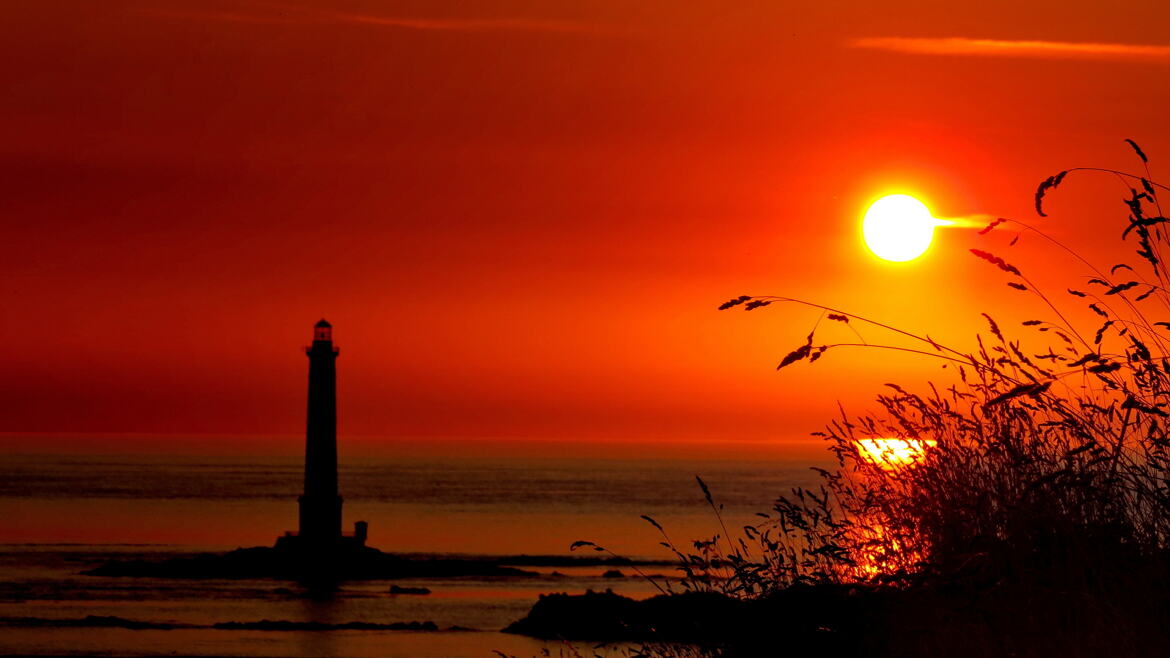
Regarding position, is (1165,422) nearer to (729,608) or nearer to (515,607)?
(729,608)

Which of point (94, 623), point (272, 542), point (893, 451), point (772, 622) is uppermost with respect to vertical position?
point (893, 451)

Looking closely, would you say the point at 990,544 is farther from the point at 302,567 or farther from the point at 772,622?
the point at 302,567

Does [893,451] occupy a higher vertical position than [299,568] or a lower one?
higher

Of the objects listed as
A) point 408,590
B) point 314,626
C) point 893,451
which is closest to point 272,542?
point 408,590

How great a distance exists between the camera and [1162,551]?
626 centimetres

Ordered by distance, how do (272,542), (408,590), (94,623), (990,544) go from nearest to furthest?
(990,544)
(94,623)
(408,590)
(272,542)

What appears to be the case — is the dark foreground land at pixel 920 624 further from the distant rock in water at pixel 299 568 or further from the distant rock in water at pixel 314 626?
the distant rock in water at pixel 299 568

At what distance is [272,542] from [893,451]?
274 feet

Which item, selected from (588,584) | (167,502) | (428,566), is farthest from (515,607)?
(167,502)

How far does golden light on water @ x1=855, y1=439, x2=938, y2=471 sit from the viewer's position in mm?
7641

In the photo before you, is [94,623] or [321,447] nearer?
[94,623]

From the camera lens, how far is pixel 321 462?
65688 millimetres

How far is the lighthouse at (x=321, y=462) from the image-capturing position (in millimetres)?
62781

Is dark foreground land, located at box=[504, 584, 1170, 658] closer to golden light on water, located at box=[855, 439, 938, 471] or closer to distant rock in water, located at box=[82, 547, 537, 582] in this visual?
golden light on water, located at box=[855, 439, 938, 471]
